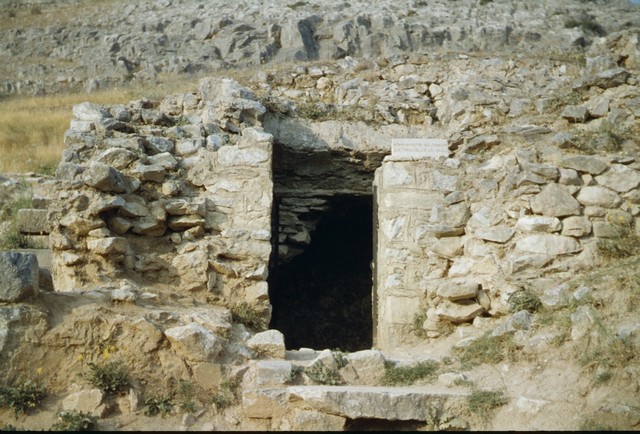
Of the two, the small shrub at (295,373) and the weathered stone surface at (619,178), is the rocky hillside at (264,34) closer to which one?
the weathered stone surface at (619,178)

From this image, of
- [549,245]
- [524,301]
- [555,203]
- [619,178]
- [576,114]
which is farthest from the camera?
[576,114]

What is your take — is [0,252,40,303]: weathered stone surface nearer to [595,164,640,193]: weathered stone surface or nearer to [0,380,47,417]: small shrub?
[0,380,47,417]: small shrub

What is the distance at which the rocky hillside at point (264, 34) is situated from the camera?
21766 millimetres

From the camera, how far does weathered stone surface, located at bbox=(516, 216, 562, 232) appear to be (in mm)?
6164

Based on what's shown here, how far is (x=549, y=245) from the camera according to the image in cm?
611

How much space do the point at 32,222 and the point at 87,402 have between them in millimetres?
4906

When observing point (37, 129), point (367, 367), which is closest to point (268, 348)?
point (367, 367)

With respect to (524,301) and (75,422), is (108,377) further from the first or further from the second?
(524,301)

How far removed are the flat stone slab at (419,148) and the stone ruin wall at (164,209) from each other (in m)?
1.46

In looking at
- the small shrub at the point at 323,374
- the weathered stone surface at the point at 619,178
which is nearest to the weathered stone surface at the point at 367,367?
the small shrub at the point at 323,374

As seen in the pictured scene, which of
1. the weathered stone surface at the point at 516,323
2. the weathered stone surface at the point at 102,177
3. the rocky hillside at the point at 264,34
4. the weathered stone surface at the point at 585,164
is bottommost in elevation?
the weathered stone surface at the point at 516,323

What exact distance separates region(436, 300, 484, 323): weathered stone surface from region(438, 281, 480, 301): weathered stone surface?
64 millimetres

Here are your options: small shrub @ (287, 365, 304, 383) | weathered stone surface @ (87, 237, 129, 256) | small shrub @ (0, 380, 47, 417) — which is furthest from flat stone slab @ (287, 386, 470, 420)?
weathered stone surface @ (87, 237, 129, 256)

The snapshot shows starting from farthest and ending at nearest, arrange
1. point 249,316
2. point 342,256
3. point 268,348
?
point 342,256
point 249,316
point 268,348
